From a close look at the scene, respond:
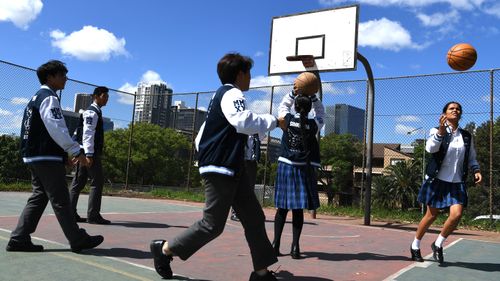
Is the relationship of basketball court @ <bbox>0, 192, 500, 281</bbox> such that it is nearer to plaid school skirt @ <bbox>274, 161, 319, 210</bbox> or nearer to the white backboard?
plaid school skirt @ <bbox>274, 161, 319, 210</bbox>

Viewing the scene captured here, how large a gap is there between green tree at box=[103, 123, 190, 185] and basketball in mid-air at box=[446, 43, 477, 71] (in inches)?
2183

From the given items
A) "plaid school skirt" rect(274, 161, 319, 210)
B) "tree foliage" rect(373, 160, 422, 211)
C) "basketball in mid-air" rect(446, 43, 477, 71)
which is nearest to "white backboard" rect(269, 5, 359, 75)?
"basketball in mid-air" rect(446, 43, 477, 71)

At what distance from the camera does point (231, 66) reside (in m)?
3.81

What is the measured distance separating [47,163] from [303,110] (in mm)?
2652

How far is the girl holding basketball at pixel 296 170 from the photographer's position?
5.05 metres

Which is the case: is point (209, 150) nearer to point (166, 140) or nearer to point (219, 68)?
point (219, 68)

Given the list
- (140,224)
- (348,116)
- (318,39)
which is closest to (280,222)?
(140,224)

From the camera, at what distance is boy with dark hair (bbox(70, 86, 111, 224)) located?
664 centimetres

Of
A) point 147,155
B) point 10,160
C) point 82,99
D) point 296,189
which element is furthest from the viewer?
point 147,155

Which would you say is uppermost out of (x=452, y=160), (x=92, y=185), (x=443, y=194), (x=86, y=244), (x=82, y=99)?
(x=82, y=99)

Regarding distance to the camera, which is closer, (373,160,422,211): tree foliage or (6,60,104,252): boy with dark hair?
(6,60,104,252): boy with dark hair

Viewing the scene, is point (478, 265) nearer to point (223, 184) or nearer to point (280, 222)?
point (280, 222)

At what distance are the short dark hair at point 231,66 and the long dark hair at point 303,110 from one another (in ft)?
3.81

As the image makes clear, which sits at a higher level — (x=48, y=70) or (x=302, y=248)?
(x=48, y=70)
